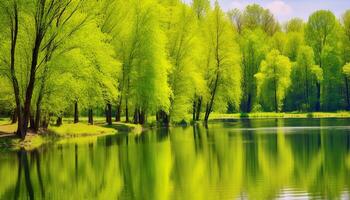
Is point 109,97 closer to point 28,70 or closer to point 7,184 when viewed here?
point 28,70

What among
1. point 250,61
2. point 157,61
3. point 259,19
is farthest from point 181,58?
point 259,19

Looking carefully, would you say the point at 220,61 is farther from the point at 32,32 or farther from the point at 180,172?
the point at 180,172

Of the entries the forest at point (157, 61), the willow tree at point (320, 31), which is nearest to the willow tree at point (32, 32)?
the forest at point (157, 61)

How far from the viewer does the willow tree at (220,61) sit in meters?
71.9

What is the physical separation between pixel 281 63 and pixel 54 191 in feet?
243

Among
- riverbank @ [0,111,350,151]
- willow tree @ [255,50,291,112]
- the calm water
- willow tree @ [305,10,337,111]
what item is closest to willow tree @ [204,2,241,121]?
riverbank @ [0,111,350,151]

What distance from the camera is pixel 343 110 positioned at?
90688mm

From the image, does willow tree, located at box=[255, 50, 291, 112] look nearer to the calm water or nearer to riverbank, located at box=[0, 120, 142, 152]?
riverbank, located at box=[0, 120, 142, 152]

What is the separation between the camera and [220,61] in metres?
72.5

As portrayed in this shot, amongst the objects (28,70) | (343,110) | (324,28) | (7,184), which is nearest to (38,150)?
(28,70)

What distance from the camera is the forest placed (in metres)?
36.7

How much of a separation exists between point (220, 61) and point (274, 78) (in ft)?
63.8

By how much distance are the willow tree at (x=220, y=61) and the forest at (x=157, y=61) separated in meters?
0.13

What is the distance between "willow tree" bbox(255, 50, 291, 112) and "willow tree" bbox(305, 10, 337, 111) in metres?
10.4
